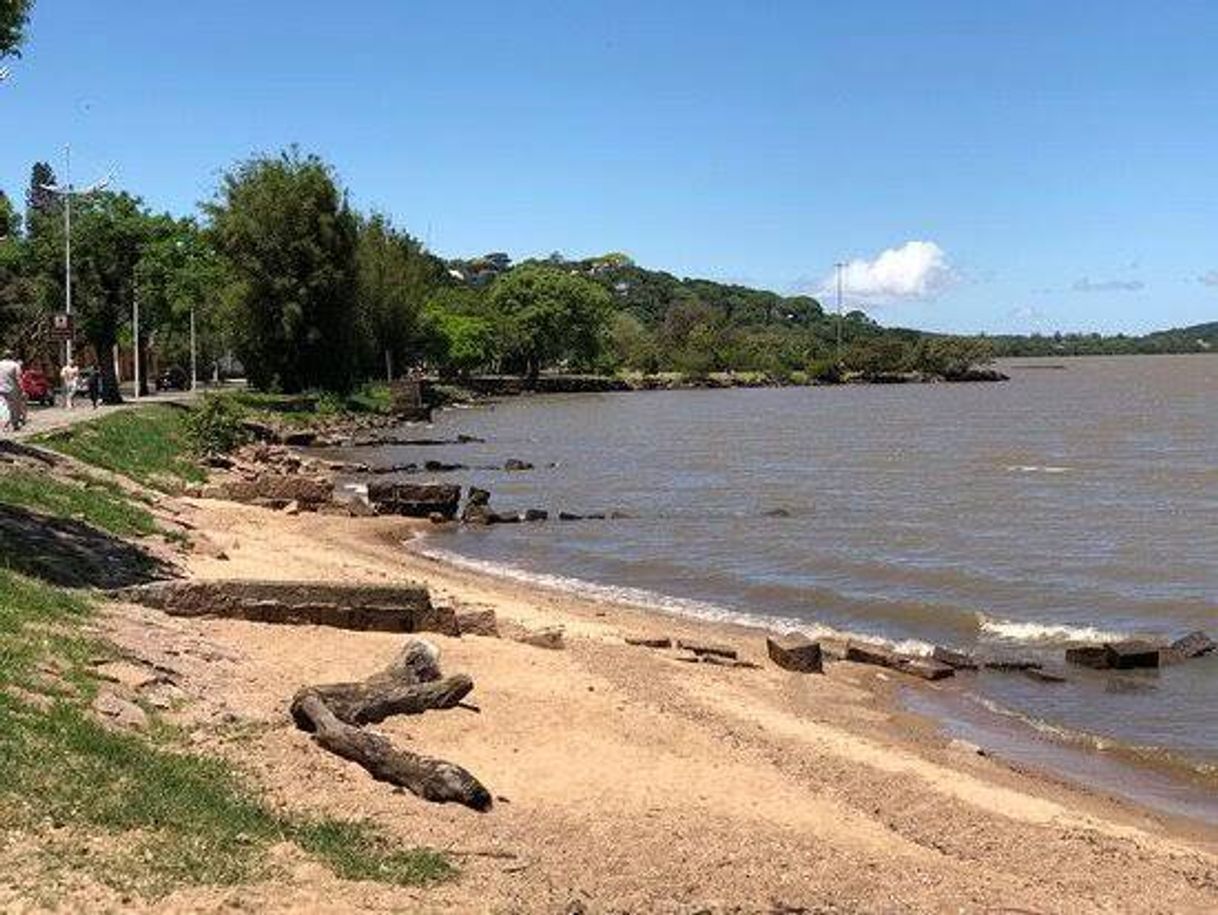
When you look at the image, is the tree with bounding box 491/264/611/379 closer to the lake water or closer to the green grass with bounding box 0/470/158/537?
the lake water

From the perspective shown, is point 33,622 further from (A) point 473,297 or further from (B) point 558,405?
(A) point 473,297

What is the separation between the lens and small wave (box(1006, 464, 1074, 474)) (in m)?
51.7

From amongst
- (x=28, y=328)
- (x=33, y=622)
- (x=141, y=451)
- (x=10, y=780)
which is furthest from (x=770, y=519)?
(x=28, y=328)

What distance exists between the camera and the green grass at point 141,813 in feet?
24.0

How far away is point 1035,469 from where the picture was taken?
52969 mm

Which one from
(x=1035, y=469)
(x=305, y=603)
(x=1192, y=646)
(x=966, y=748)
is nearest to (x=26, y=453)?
(x=305, y=603)

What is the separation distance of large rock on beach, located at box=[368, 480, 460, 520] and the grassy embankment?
24.5m

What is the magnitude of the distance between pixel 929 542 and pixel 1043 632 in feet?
34.4

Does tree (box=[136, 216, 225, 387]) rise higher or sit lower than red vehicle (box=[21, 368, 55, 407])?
higher

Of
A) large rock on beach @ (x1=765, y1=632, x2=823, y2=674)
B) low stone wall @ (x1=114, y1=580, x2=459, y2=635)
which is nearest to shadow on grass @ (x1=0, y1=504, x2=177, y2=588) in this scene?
low stone wall @ (x1=114, y1=580, x2=459, y2=635)

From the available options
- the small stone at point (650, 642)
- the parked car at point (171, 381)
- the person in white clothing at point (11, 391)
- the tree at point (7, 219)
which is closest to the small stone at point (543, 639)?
the small stone at point (650, 642)

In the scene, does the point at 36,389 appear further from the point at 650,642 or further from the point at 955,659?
the point at 955,659

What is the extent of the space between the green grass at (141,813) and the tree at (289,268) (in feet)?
220

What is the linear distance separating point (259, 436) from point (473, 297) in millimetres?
101185
